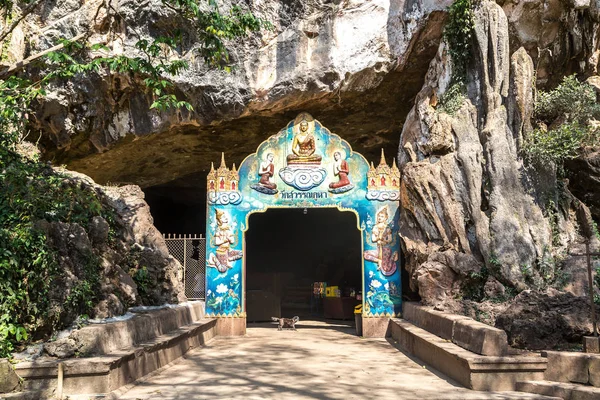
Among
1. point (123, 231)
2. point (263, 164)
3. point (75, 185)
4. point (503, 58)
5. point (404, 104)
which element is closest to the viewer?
point (75, 185)

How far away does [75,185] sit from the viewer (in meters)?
8.12

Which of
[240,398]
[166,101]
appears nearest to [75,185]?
[166,101]

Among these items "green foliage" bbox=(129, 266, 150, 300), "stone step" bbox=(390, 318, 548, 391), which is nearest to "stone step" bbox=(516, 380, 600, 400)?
"stone step" bbox=(390, 318, 548, 391)

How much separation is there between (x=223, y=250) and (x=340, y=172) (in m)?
3.37

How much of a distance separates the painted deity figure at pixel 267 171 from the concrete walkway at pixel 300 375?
363cm

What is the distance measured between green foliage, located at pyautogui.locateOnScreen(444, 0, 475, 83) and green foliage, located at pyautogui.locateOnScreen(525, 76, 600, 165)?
1.99 meters

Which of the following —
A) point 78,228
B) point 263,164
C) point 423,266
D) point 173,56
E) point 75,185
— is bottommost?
point 423,266

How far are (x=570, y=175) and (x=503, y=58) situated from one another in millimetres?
2980

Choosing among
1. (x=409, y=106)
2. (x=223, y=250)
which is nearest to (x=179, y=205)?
(x=223, y=250)

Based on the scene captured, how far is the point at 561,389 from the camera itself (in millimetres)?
5309

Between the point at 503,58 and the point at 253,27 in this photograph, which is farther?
the point at 503,58

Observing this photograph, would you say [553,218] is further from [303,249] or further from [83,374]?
[303,249]

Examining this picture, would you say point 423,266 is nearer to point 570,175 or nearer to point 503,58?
point 570,175

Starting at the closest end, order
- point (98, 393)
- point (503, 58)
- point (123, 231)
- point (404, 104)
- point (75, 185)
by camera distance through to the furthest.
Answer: point (98, 393)
point (75, 185)
point (123, 231)
point (503, 58)
point (404, 104)
